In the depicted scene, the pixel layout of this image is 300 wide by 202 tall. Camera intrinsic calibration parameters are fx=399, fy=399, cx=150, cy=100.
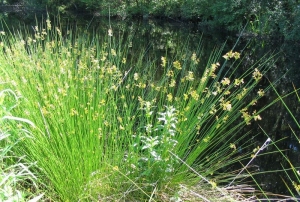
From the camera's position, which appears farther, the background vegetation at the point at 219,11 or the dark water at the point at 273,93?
the background vegetation at the point at 219,11

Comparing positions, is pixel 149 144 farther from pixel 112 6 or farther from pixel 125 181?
pixel 112 6

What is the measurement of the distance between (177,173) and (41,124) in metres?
0.91

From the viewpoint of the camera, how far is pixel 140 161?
8.15ft

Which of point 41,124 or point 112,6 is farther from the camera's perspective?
point 112,6

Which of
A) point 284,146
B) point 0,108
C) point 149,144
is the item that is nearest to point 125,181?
point 149,144

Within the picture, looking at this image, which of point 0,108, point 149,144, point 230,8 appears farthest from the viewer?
point 230,8

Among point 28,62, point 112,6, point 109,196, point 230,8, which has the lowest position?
point 112,6

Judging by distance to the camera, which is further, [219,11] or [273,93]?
[219,11]

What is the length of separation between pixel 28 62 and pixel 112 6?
76.6 ft

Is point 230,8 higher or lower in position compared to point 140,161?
lower

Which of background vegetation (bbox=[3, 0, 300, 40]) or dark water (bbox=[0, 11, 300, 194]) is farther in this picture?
background vegetation (bbox=[3, 0, 300, 40])

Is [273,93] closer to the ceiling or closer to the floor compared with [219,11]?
closer to the ceiling

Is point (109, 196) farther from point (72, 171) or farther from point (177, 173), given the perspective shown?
point (177, 173)

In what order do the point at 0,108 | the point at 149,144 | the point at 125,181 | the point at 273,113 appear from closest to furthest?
1. the point at 0,108
2. the point at 149,144
3. the point at 125,181
4. the point at 273,113
